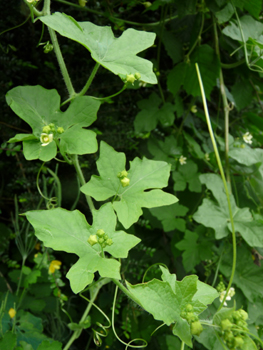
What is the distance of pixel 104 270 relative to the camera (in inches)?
25.6

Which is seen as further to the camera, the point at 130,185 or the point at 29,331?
the point at 29,331

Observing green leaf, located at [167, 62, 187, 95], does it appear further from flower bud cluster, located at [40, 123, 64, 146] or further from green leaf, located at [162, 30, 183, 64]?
flower bud cluster, located at [40, 123, 64, 146]

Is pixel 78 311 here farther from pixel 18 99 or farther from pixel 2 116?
pixel 18 99

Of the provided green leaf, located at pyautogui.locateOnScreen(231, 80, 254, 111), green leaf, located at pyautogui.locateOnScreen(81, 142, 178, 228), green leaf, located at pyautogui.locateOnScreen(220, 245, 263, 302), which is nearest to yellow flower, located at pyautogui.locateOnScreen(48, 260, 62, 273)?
green leaf, located at pyautogui.locateOnScreen(81, 142, 178, 228)

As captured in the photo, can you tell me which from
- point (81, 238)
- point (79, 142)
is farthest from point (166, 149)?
point (81, 238)

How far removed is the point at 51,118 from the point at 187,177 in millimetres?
801

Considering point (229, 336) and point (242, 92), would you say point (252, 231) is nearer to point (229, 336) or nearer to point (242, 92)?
point (229, 336)

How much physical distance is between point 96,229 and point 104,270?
0.40 feet

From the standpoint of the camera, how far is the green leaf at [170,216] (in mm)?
1348

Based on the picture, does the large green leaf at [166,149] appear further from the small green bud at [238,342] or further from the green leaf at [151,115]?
the small green bud at [238,342]

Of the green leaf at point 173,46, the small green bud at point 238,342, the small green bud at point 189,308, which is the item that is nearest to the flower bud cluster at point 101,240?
the small green bud at point 189,308

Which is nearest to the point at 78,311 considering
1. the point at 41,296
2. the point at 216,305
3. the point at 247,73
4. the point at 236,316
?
the point at 41,296

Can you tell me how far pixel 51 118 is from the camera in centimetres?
86

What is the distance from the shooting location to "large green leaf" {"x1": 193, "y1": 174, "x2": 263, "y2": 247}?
1.17 metres
